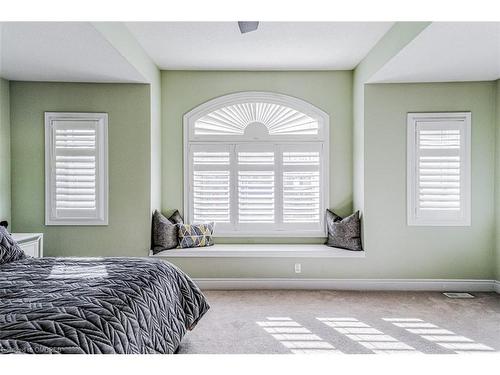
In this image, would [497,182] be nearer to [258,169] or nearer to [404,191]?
[404,191]

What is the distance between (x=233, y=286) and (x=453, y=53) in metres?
3.28

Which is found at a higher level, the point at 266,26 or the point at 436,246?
the point at 266,26

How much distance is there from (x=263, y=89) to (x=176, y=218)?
195cm

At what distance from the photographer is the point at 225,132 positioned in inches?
197

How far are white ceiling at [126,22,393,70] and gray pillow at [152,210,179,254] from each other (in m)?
1.87

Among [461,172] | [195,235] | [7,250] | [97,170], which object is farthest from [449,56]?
[7,250]

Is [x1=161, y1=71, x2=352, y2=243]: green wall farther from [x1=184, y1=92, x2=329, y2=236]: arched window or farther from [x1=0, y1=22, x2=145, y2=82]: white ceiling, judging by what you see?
[x1=0, y1=22, x2=145, y2=82]: white ceiling

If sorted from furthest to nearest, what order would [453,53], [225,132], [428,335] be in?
[225,132] → [453,53] → [428,335]

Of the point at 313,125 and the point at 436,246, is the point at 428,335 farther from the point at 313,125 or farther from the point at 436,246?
the point at 313,125

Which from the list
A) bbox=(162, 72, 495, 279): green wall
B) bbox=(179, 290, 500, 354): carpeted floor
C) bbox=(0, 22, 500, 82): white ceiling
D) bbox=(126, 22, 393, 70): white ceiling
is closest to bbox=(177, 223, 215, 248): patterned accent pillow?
bbox=(162, 72, 495, 279): green wall

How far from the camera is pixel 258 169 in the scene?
499 centimetres
